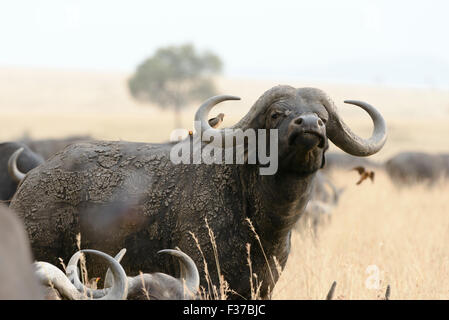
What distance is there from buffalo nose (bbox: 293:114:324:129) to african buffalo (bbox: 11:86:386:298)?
2 centimetres

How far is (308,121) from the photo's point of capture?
15.9 ft

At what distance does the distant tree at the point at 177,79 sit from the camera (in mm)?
64688

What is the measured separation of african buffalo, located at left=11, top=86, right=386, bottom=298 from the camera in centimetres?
527

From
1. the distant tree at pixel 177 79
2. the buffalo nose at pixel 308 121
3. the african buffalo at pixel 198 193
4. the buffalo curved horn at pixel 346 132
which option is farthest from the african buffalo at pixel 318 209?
the distant tree at pixel 177 79

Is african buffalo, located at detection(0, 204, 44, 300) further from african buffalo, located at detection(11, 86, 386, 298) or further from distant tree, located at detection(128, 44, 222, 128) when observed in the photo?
distant tree, located at detection(128, 44, 222, 128)

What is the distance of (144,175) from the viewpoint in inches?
235

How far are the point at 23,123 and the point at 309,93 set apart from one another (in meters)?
55.2

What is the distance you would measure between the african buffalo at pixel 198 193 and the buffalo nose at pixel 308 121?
2 cm

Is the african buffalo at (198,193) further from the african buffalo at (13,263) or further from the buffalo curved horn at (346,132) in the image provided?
the african buffalo at (13,263)

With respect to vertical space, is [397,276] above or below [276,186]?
below

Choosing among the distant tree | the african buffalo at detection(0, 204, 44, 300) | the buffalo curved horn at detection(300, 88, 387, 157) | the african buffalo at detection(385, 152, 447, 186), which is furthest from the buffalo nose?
the distant tree

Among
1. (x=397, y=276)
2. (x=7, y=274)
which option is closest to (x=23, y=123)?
(x=397, y=276)

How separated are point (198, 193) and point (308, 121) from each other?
127cm
